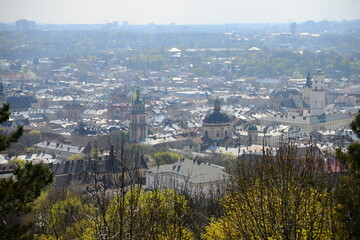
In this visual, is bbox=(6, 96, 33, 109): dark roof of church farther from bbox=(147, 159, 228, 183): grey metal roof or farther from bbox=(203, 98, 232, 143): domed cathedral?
bbox=(147, 159, 228, 183): grey metal roof

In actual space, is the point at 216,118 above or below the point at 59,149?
above

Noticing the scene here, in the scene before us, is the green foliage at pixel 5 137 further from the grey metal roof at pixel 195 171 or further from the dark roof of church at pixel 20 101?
the dark roof of church at pixel 20 101

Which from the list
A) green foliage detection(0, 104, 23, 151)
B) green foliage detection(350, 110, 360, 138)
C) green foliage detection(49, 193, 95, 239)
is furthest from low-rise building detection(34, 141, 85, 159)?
green foliage detection(350, 110, 360, 138)

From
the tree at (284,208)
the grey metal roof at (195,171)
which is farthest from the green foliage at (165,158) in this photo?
the tree at (284,208)

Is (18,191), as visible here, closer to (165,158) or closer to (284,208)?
(284,208)

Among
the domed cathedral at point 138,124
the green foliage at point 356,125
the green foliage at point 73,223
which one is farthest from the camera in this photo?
the domed cathedral at point 138,124

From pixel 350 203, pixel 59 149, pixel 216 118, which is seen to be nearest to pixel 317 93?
pixel 216 118

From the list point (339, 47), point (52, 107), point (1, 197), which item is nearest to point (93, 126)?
point (52, 107)

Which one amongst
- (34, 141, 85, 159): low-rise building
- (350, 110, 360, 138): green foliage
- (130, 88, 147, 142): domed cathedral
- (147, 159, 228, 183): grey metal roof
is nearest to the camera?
(350, 110, 360, 138): green foliage

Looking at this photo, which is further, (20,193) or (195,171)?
(195,171)
